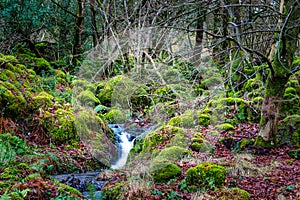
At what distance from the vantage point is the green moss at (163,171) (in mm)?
5852

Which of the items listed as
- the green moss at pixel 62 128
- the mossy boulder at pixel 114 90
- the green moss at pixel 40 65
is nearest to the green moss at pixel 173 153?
the green moss at pixel 62 128

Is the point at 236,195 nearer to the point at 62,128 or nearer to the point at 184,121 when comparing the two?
the point at 184,121

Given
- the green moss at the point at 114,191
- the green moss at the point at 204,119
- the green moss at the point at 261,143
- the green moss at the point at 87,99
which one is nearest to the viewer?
the green moss at the point at 114,191

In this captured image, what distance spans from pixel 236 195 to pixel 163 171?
1561 millimetres

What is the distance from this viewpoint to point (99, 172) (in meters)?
7.32

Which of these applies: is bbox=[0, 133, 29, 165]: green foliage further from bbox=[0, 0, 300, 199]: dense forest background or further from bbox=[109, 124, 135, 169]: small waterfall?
bbox=[109, 124, 135, 169]: small waterfall

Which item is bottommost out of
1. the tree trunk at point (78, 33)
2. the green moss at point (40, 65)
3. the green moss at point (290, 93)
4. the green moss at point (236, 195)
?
the green moss at point (236, 195)

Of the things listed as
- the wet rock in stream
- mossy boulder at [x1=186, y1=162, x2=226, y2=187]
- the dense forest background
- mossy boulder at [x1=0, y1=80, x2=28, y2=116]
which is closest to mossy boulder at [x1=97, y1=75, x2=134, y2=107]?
the dense forest background

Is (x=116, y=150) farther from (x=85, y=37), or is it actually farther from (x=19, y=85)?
(x=85, y=37)

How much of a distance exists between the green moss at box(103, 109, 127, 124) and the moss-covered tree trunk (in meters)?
5.15

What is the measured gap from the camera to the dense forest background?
17.9 ft

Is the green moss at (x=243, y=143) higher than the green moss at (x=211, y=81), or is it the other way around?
the green moss at (x=211, y=81)

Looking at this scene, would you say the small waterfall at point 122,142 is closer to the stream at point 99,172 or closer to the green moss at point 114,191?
the stream at point 99,172

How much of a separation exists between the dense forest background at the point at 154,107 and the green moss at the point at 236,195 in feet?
0.16
